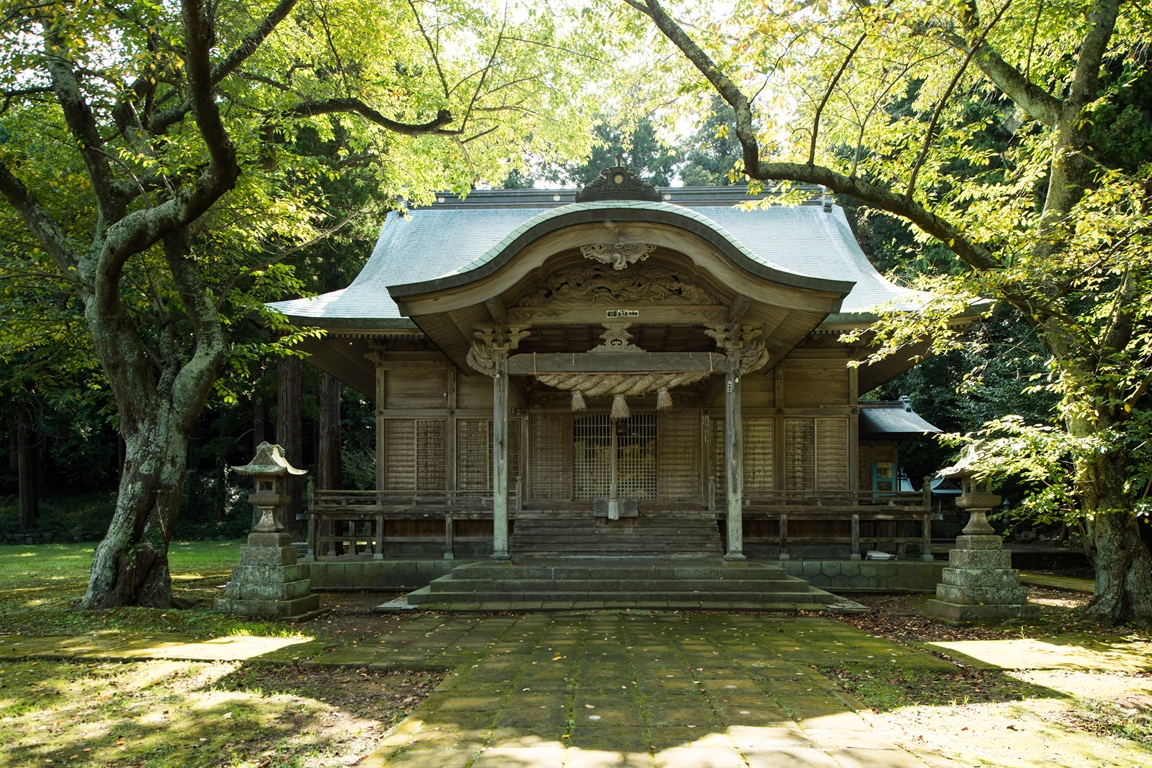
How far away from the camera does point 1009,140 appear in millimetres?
17234

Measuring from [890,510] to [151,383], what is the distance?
10.6 metres

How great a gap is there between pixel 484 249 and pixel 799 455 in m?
7.95

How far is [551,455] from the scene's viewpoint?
14.1 metres

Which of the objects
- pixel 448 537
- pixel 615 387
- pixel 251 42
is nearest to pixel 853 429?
pixel 615 387

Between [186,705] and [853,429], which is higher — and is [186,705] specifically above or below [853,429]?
below

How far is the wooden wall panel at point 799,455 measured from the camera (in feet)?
45.2

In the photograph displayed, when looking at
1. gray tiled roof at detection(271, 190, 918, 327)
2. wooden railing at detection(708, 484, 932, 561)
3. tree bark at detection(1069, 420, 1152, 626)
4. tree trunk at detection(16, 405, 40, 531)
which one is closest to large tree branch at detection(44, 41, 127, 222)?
gray tiled roof at detection(271, 190, 918, 327)

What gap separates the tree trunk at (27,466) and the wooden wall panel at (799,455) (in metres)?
22.9

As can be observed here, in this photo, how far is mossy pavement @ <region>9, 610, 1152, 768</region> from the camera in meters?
4.27

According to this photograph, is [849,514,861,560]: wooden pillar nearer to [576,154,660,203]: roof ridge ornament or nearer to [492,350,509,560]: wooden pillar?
[492,350,509,560]: wooden pillar

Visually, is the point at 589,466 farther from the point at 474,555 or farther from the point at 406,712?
the point at 406,712

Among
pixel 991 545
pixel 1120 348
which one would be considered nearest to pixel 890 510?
pixel 991 545

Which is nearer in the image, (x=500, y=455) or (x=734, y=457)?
(x=734, y=457)

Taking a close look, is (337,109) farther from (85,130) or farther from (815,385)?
(815,385)
